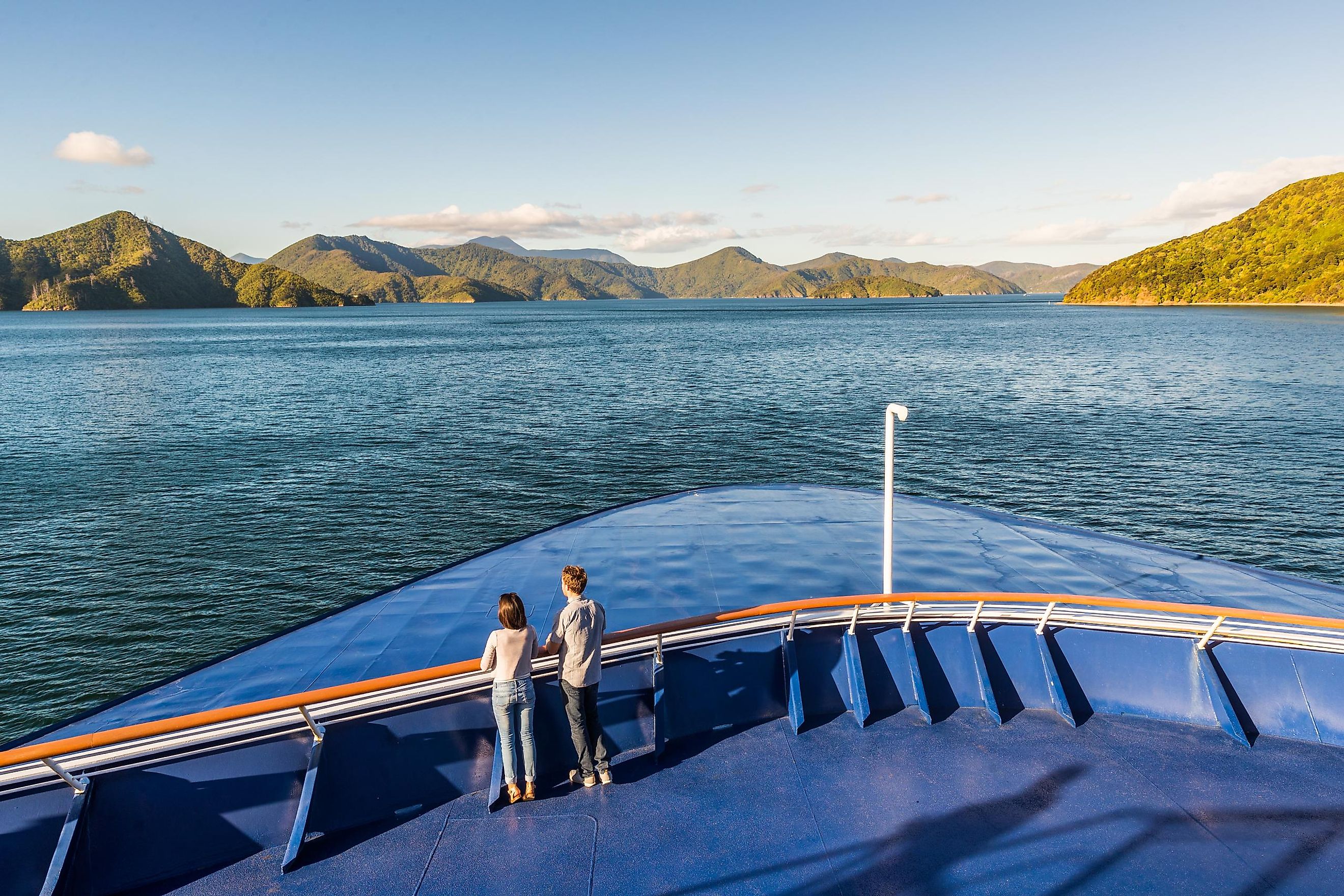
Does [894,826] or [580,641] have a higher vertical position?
[580,641]

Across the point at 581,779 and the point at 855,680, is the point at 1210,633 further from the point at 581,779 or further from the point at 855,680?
the point at 581,779

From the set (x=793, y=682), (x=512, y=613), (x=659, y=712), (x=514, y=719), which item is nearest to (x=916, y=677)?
→ (x=793, y=682)

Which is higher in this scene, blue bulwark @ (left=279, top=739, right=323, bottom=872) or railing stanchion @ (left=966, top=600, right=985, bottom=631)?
railing stanchion @ (left=966, top=600, right=985, bottom=631)

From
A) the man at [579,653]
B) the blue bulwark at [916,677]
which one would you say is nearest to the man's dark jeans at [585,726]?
the man at [579,653]

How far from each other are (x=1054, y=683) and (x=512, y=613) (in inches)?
264

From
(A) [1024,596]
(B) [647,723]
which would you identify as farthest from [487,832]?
(A) [1024,596]

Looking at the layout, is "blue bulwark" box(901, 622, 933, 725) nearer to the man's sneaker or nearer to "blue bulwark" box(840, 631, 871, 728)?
"blue bulwark" box(840, 631, 871, 728)

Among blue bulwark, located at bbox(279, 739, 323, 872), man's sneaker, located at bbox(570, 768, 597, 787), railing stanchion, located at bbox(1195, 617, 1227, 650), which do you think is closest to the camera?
blue bulwark, located at bbox(279, 739, 323, 872)

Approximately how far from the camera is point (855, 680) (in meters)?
8.55

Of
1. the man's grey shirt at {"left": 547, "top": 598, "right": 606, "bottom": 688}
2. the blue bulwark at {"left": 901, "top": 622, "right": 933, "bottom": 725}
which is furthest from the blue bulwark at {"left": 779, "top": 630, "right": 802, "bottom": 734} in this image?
the man's grey shirt at {"left": 547, "top": 598, "right": 606, "bottom": 688}

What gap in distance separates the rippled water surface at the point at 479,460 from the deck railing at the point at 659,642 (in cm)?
1672

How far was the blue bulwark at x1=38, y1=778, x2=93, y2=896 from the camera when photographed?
5703 millimetres

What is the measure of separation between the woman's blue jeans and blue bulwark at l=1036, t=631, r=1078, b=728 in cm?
631

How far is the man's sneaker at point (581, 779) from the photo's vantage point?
7250 mm
